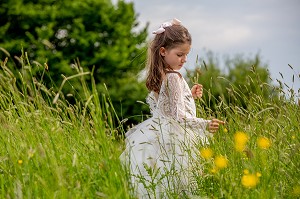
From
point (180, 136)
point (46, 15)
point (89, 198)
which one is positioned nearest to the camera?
point (89, 198)

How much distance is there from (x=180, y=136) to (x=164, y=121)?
0.63 ft

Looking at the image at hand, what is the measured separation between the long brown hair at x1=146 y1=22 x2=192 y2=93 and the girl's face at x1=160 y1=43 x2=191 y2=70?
0.10 ft

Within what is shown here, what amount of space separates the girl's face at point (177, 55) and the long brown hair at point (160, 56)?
3 cm

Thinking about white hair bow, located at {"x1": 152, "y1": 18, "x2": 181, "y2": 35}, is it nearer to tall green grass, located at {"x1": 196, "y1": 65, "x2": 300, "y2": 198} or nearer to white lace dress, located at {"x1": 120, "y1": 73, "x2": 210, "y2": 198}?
white lace dress, located at {"x1": 120, "y1": 73, "x2": 210, "y2": 198}

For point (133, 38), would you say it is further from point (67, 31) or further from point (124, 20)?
point (67, 31)

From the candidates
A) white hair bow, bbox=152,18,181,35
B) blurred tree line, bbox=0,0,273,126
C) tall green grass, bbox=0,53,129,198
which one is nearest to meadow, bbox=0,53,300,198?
tall green grass, bbox=0,53,129,198

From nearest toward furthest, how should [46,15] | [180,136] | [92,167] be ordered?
[92,167]
[180,136]
[46,15]

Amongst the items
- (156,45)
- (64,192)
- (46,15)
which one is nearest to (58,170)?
(64,192)

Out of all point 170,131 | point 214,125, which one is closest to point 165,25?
point 170,131

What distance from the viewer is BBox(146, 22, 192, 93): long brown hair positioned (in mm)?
5094

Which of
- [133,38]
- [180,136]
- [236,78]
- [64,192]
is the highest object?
[64,192]

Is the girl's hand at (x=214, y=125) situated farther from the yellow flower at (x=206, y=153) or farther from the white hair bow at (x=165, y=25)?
the white hair bow at (x=165, y=25)

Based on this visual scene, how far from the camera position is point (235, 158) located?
3.97 m

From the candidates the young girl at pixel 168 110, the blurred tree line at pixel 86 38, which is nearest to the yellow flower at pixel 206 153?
the young girl at pixel 168 110
